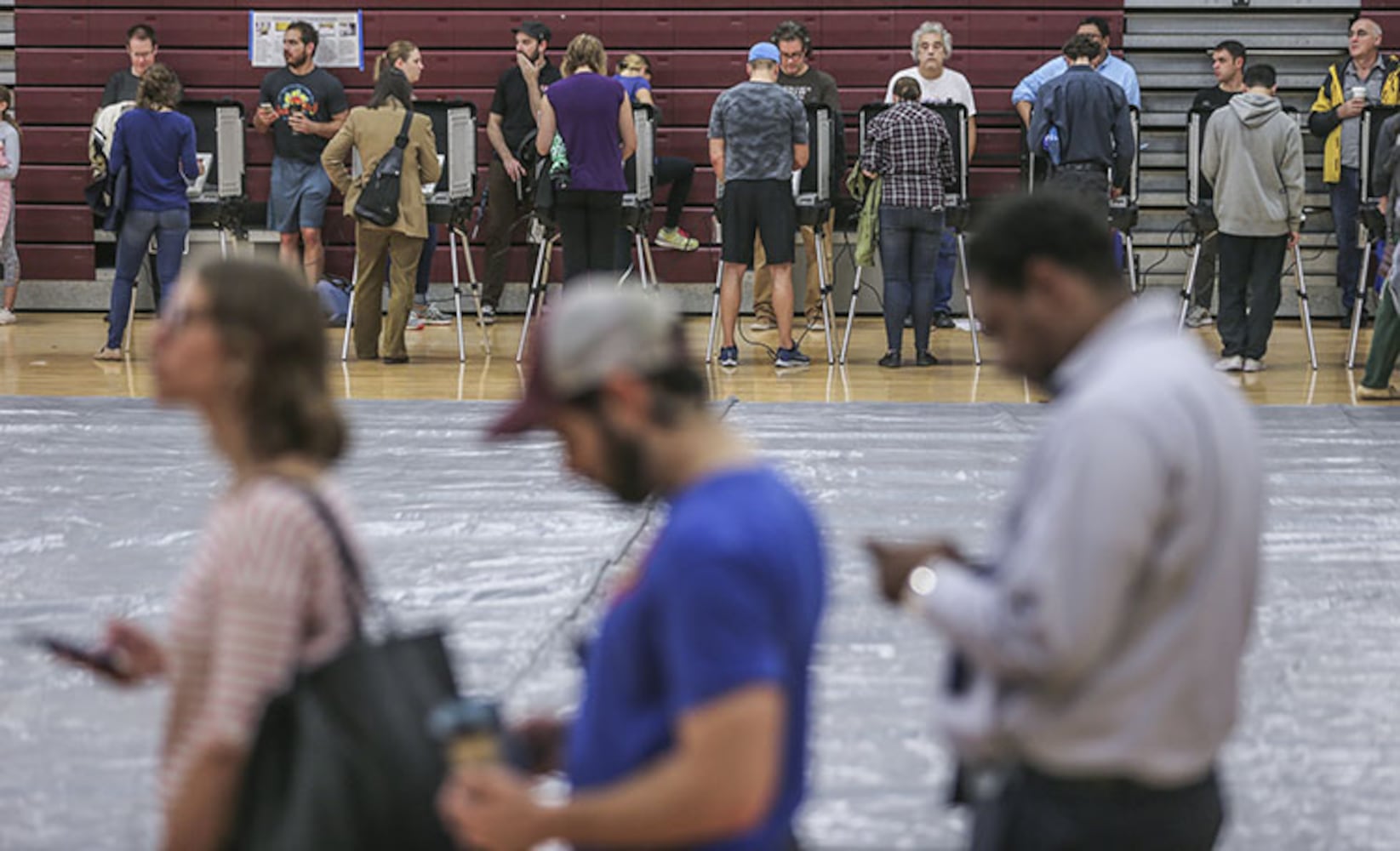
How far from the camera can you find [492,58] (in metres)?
13.8

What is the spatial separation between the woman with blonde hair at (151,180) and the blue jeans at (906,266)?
3.88m

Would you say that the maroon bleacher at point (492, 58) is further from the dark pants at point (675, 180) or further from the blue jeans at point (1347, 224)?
the blue jeans at point (1347, 224)

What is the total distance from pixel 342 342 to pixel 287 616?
33.5 ft

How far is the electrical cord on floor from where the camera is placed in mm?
4570

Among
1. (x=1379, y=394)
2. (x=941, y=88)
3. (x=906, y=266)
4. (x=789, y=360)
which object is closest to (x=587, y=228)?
(x=789, y=360)

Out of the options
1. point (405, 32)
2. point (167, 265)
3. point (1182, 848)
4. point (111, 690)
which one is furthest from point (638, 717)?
point (405, 32)

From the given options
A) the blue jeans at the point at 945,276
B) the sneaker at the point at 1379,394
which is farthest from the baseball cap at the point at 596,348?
the blue jeans at the point at 945,276

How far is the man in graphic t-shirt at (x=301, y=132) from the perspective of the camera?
12.3 metres

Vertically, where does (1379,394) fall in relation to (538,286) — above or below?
below

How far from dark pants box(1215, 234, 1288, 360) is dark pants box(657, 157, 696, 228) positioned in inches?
160

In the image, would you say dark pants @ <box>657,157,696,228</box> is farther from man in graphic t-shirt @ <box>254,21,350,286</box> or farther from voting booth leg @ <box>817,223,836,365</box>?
Answer: man in graphic t-shirt @ <box>254,21,350,286</box>

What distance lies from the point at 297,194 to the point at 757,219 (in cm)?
346

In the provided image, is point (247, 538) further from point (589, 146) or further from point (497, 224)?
point (497, 224)

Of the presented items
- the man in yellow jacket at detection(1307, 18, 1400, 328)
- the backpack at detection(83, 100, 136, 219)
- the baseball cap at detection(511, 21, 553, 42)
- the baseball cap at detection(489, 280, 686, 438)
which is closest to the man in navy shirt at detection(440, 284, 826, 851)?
the baseball cap at detection(489, 280, 686, 438)
